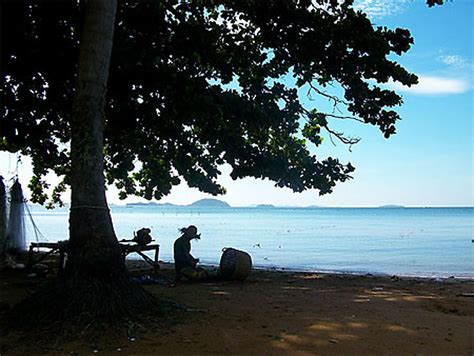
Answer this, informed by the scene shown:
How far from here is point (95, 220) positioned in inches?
257

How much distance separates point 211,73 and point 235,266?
A: 443 centimetres

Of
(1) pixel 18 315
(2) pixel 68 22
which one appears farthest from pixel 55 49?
(1) pixel 18 315

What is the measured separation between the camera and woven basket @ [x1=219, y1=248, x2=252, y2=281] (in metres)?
10.5

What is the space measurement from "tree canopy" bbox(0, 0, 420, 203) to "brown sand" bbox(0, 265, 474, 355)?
340 centimetres

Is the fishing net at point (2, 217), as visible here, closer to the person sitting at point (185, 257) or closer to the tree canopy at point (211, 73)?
the tree canopy at point (211, 73)

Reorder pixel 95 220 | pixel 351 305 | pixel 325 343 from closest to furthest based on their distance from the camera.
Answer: pixel 325 343 < pixel 95 220 < pixel 351 305

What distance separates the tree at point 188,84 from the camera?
22.1 ft

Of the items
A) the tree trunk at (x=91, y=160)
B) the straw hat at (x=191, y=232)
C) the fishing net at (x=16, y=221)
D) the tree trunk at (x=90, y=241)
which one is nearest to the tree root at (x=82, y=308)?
the tree trunk at (x=90, y=241)

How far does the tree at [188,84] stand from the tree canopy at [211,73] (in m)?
0.03

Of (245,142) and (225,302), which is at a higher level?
(245,142)

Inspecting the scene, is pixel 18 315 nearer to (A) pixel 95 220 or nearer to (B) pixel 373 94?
(A) pixel 95 220

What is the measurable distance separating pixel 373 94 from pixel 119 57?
4879mm

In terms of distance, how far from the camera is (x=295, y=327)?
595cm

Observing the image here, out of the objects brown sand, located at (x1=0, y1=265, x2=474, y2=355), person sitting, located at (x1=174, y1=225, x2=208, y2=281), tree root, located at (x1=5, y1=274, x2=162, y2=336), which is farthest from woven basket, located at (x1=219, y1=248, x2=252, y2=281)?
tree root, located at (x1=5, y1=274, x2=162, y2=336)
